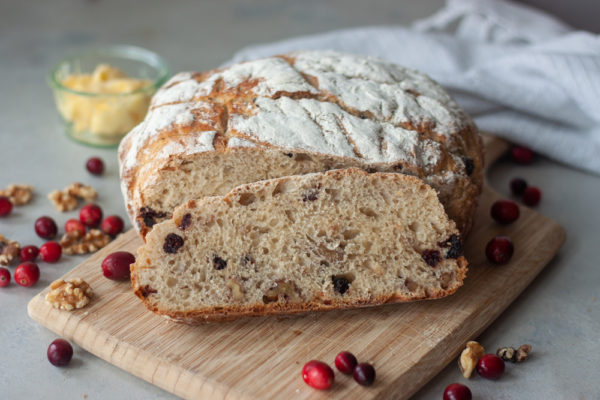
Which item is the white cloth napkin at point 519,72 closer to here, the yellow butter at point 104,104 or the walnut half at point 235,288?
the yellow butter at point 104,104

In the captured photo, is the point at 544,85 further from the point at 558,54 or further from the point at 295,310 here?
the point at 295,310

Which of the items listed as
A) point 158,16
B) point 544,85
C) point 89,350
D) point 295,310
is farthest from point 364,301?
point 158,16

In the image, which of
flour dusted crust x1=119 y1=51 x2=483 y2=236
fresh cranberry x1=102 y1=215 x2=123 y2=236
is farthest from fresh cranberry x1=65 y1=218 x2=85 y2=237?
flour dusted crust x1=119 y1=51 x2=483 y2=236

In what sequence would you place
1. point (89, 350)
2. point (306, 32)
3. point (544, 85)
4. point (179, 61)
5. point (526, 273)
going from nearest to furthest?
point (89, 350), point (526, 273), point (544, 85), point (179, 61), point (306, 32)

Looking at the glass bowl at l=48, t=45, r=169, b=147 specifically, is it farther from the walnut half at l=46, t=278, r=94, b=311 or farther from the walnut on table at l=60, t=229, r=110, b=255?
the walnut half at l=46, t=278, r=94, b=311

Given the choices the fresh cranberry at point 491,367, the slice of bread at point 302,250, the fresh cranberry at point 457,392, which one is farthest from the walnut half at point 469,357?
the slice of bread at point 302,250

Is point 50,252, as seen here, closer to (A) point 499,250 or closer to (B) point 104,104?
(B) point 104,104

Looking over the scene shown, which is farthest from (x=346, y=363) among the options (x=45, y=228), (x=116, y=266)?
(x=45, y=228)
